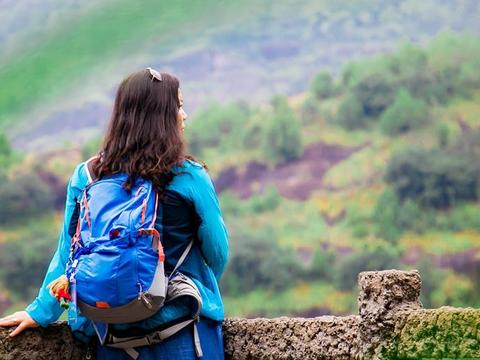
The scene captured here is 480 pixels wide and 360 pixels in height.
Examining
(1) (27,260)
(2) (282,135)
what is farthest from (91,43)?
(1) (27,260)

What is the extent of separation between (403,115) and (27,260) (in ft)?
36.4

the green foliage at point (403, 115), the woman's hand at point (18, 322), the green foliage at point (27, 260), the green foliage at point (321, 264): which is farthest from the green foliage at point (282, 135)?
the woman's hand at point (18, 322)

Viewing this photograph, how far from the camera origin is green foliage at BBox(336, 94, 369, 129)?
29375mm

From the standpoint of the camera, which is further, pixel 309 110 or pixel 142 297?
pixel 309 110

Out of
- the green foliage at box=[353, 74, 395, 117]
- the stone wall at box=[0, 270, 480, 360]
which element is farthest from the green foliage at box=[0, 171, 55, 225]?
the stone wall at box=[0, 270, 480, 360]

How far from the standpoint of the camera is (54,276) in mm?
2943

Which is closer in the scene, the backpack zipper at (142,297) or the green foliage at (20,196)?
the backpack zipper at (142,297)

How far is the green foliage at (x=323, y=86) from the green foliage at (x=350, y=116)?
0.86 meters

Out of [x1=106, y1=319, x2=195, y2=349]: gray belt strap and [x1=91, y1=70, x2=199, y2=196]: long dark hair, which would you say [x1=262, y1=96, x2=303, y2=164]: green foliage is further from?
[x1=106, y1=319, x2=195, y2=349]: gray belt strap

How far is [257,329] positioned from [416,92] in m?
28.7

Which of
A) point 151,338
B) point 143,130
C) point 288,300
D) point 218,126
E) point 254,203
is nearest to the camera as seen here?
point 151,338

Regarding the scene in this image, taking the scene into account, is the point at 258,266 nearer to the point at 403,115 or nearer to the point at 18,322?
the point at 403,115

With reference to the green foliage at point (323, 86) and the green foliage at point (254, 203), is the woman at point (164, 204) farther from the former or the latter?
the green foliage at point (323, 86)

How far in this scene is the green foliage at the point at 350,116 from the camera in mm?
29375
